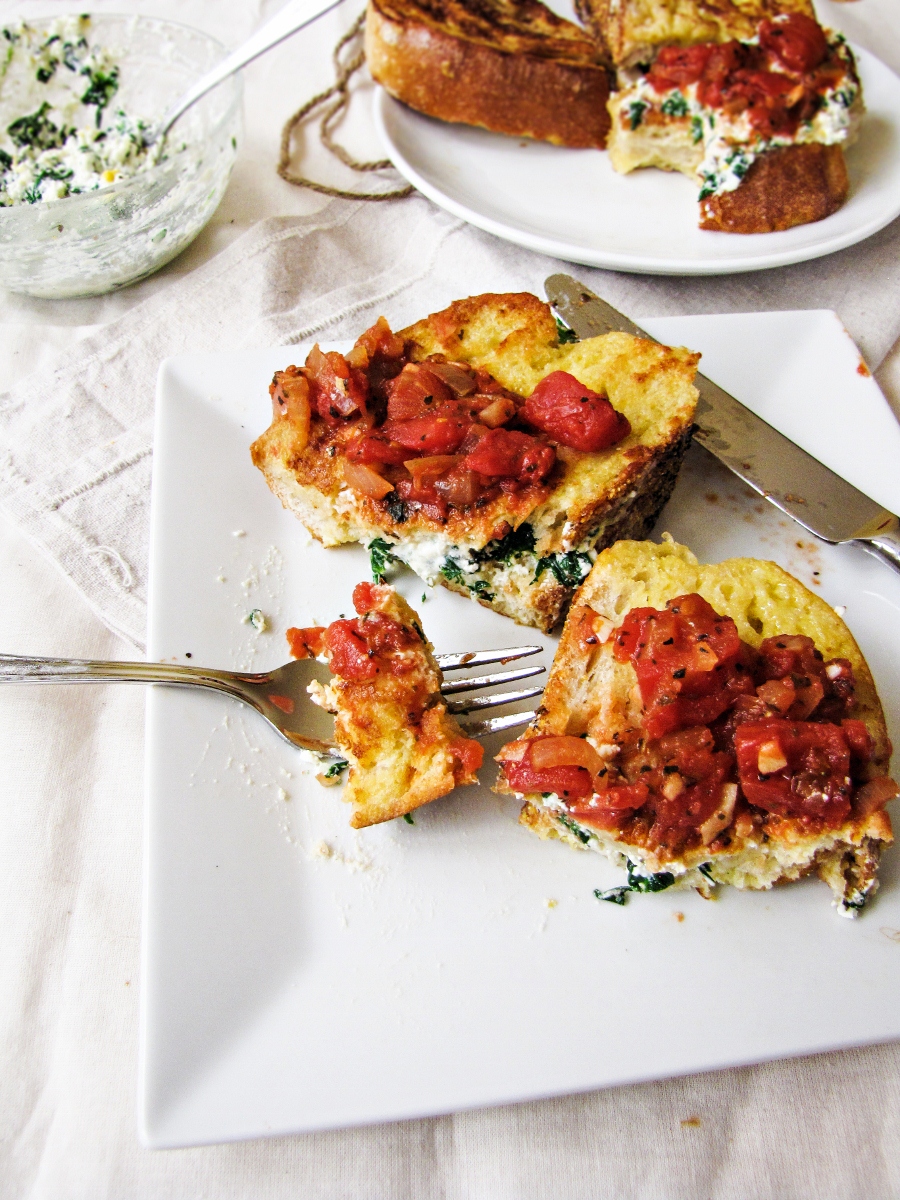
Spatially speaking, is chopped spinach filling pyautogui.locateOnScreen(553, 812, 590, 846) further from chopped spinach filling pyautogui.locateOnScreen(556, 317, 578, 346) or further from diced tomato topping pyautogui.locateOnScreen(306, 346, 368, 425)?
chopped spinach filling pyautogui.locateOnScreen(556, 317, 578, 346)

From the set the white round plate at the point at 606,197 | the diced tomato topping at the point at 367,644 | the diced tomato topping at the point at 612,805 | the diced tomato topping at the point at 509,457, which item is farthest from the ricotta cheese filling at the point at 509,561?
the white round plate at the point at 606,197

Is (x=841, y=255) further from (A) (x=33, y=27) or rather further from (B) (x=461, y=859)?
(A) (x=33, y=27)

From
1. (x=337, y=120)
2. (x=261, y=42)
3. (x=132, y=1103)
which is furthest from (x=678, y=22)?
(x=132, y=1103)

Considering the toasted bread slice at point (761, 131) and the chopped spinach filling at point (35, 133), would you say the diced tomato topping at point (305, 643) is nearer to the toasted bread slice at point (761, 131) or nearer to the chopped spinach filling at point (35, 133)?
the toasted bread slice at point (761, 131)

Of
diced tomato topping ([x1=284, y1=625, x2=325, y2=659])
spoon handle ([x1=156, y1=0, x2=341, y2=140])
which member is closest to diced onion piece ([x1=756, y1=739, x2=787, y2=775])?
diced tomato topping ([x1=284, y1=625, x2=325, y2=659])

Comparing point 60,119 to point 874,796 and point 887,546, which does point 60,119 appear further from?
point 874,796
